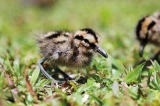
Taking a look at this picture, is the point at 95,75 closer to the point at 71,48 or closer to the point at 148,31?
the point at 71,48

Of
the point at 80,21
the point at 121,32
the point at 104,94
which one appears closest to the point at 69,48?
the point at 104,94

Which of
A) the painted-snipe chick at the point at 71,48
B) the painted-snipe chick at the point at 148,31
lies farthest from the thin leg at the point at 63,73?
the painted-snipe chick at the point at 148,31

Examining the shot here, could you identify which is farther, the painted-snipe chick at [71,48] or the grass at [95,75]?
the painted-snipe chick at [71,48]

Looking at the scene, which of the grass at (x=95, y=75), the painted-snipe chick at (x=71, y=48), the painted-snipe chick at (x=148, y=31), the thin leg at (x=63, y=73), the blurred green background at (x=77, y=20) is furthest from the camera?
the blurred green background at (x=77, y=20)

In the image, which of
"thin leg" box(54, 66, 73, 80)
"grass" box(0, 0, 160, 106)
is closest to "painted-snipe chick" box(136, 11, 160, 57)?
"grass" box(0, 0, 160, 106)

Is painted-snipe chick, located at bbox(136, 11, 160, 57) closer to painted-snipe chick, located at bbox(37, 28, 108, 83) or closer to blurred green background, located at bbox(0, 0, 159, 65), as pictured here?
blurred green background, located at bbox(0, 0, 159, 65)

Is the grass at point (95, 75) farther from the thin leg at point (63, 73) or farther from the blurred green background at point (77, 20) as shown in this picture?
the thin leg at point (63, 73)

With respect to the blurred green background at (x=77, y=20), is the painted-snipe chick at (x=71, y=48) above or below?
below

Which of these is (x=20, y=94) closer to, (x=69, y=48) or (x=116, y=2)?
(x=69, y=48)
